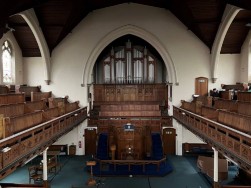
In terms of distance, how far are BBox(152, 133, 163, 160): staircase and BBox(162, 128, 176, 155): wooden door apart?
1216 mm

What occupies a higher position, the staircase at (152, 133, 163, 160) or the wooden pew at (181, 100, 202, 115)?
the wooden pew at (181, 100, 202, 115)

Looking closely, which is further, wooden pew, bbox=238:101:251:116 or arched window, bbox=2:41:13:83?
arched window, bbox=2:41:13:83

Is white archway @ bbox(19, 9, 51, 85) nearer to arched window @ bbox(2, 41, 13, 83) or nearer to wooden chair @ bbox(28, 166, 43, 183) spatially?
arched window @ bbox(2, 41, 13, 83)

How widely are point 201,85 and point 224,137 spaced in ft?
32.3

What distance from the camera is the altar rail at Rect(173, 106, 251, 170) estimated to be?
7695 mm

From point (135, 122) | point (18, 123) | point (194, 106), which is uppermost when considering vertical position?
point (194, 106)

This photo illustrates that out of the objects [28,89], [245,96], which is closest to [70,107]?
[28,89]

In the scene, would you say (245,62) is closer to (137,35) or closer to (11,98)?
(137,35)

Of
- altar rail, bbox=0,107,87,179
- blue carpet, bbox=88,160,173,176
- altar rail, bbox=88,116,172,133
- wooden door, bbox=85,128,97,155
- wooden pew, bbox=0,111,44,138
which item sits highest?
wooden pew, bbox=0,111,44,138

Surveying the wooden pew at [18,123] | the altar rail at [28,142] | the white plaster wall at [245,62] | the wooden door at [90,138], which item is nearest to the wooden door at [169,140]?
the wooden door at [90,138]

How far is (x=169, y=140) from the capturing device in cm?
1911

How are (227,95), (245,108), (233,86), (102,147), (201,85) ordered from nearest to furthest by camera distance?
(245,108) < (227,95) < (233,86) < (102,147) < (201,85)

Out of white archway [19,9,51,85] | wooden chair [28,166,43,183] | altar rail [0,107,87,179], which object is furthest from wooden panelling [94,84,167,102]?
wooden chair [28,166,43,183]

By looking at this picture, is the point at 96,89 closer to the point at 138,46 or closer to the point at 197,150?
the point at 138,46
